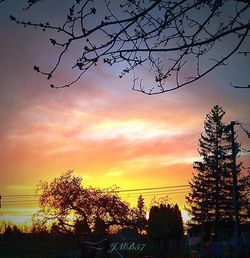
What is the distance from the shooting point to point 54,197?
184ft

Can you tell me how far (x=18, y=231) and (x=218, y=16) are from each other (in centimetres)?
9993

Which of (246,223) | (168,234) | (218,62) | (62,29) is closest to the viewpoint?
(62,29)

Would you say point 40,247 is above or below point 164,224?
below

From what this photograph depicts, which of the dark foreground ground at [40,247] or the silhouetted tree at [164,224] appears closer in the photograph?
the dark foreground ground at [40,247]

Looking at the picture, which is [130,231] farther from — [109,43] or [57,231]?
[109,43]

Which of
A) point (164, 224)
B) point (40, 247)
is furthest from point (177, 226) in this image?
point (40, 247)

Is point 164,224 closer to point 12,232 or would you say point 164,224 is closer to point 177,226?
point 177,226

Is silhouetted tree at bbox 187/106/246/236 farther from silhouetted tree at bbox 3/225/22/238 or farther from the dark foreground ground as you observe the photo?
silhouetted tree at bbox 3/225/22/238

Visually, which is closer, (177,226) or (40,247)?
(40,247)

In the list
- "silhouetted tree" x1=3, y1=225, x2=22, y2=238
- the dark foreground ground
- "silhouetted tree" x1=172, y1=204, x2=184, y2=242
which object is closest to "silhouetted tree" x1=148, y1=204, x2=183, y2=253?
"silhouetted tree" x1=172, y1=204, x2=184, y2=242

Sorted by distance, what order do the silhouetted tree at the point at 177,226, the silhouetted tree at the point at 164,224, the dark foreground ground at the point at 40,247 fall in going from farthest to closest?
1. the silhouetted tree at the point at 177,226
2. the silhouetted tree at the point at 164,224
3. the dark foreground ground at the point at 40,247

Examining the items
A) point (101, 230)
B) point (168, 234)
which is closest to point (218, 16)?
point (101, 230)

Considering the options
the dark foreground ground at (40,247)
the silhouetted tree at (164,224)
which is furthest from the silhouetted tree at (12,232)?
the silhouetted tree at (164,224)

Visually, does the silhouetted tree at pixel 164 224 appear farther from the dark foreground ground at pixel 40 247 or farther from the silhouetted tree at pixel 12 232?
the silhouetted tree at pixel 12 232
